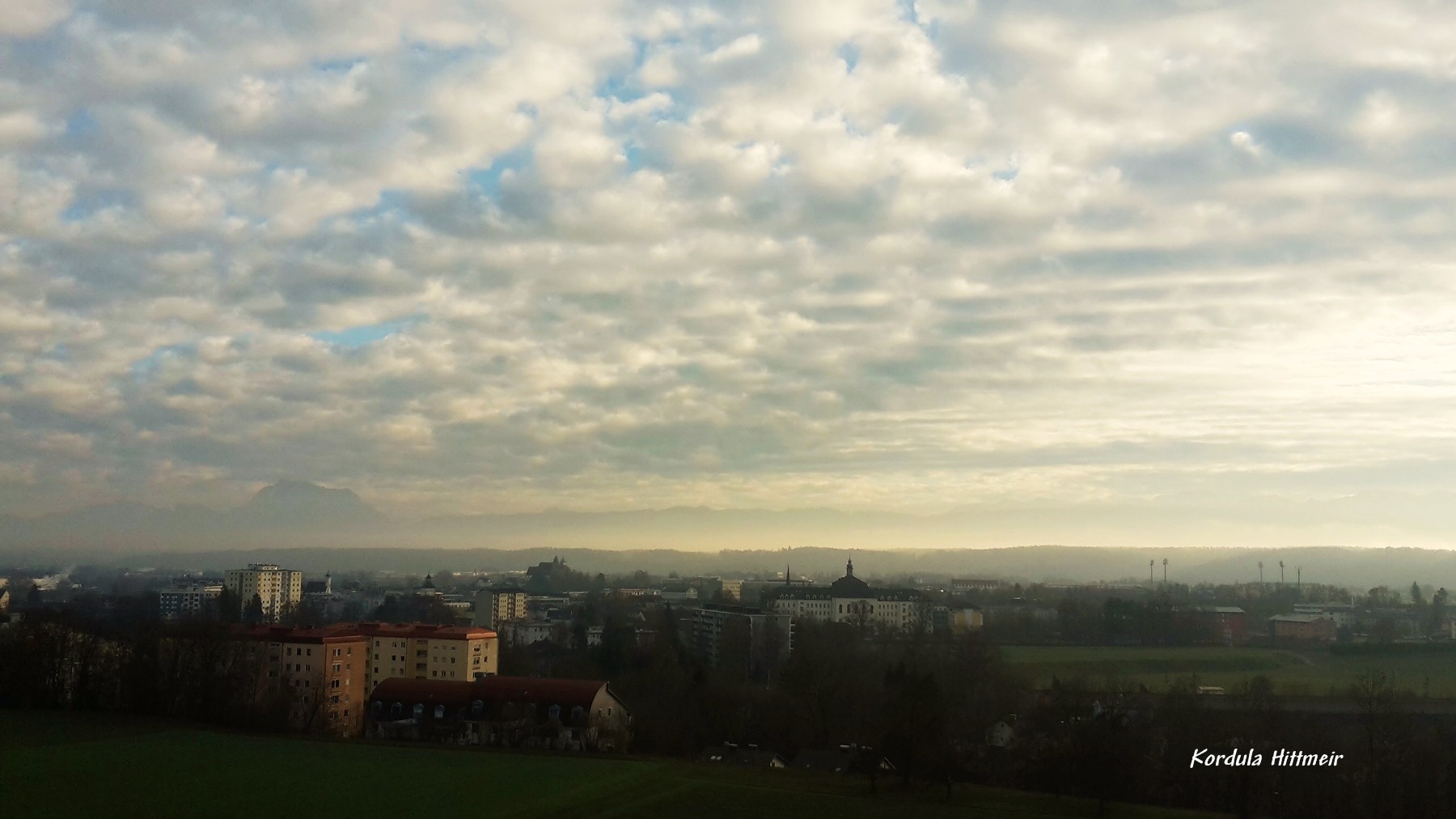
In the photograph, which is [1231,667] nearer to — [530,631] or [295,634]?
[295,634]

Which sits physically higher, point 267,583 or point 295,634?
point 295,634

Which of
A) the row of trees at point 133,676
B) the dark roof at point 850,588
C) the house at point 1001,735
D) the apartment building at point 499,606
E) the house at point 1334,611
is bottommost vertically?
the apartment building at point 499,606

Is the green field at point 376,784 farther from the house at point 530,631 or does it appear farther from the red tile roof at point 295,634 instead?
the house at point 530,631

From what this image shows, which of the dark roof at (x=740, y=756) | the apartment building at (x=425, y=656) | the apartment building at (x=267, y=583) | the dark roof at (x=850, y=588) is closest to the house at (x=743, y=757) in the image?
the dark roof at (x=740, y=756)

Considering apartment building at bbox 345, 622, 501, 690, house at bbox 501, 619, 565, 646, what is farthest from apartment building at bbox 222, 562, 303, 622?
apartment building at bbox 345, 622, 501, 690

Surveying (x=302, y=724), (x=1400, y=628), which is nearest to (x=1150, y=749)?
(x=302, y=724)

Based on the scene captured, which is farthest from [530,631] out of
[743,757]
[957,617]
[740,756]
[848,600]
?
[743,757]
